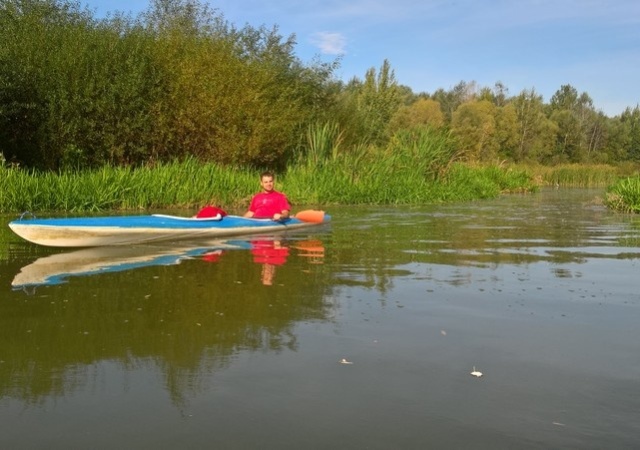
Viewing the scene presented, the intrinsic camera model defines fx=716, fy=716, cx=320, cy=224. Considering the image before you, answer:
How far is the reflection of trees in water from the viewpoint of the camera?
3.44 metres

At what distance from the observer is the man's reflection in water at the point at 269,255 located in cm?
646

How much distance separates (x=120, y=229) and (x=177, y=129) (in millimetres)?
12488

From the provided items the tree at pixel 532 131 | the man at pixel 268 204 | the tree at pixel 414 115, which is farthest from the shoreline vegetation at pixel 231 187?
the tree at pixel 532 131

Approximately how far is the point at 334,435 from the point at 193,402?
0.67 meters

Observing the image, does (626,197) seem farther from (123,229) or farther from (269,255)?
(123,229)

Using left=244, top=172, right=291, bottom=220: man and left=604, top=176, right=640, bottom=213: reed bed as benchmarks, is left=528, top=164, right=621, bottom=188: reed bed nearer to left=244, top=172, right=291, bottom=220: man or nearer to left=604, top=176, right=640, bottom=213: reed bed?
left=604, top=176, right=640, bottom=213: reed bed

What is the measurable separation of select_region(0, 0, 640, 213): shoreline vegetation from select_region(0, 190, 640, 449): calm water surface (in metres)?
8.55

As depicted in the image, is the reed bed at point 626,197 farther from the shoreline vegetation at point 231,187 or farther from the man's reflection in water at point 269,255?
the man's reflection in water at point 269,255

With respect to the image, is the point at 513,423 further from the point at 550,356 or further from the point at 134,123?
the point at 134,123

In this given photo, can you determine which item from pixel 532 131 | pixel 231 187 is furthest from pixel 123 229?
pixel 532 131

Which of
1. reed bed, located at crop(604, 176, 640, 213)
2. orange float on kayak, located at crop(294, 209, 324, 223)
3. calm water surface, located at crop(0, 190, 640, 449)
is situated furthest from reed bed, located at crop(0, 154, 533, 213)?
calm water surface, located at crop(0, 190, 640, 449)

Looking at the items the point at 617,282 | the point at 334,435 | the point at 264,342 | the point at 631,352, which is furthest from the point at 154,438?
the point at 617,282

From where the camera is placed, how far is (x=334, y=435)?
275cm

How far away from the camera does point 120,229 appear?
26.9 ft
